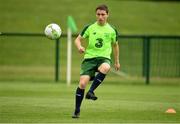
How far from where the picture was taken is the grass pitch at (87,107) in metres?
13.6

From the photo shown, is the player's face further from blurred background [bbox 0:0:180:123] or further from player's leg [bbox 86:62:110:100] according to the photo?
blurred background [bbox 0:0:180:123]

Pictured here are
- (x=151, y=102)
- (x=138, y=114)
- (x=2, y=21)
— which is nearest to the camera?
(x=138, y=114)

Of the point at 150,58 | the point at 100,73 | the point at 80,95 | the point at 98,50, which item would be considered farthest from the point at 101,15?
the point at 150,58

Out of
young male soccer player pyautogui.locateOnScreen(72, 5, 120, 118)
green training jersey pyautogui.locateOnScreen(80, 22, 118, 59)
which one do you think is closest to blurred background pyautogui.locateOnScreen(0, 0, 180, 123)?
young male soccer player pyautogui.locateOnScreen(72, 5, 120, 118)

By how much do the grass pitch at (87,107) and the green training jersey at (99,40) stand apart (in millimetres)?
1185

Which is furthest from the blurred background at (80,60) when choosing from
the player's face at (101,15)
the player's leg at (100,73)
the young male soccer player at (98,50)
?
the player's face at (101,15)

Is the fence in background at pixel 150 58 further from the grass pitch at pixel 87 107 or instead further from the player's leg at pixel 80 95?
the player's leg at pixel 80 95

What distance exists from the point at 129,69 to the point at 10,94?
12571 millimetres

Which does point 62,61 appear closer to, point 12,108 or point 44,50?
point 44,50

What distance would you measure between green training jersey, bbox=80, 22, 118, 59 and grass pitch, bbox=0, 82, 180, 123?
1.19m

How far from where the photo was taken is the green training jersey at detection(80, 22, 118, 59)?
14.1 m

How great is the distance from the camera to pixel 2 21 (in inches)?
1688

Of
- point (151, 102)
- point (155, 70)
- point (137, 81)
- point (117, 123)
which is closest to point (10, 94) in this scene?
point (151, 102)

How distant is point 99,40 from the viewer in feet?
46.5
